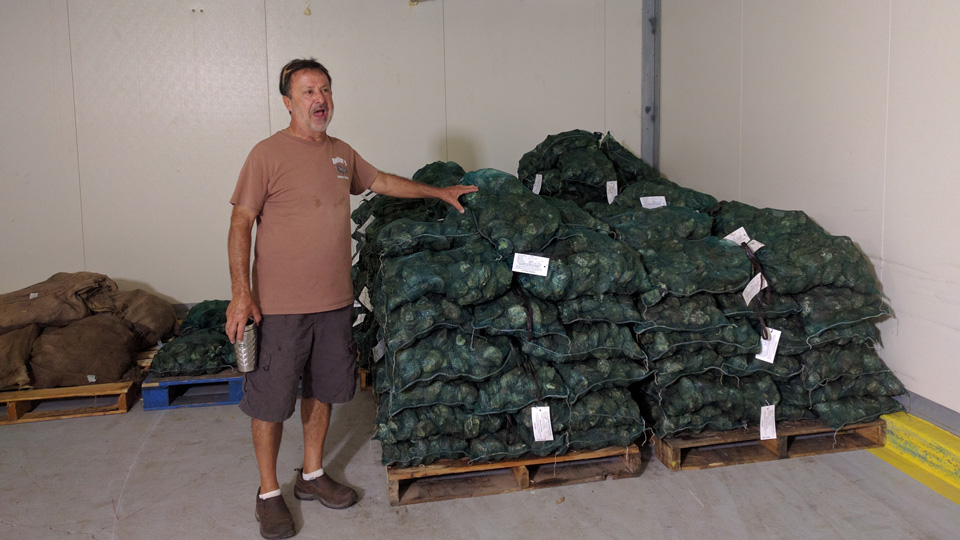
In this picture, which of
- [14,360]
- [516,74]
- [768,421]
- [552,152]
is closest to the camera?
[768,421]

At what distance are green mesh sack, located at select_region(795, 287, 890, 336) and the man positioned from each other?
2.45 meters

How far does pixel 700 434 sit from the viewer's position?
3.85m

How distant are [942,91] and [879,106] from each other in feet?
1.35

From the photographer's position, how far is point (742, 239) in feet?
13.3

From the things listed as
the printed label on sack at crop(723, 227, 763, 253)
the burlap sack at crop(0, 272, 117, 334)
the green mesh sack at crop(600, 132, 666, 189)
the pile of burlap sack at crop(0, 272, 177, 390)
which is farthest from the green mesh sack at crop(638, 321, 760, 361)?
the burlap sack at crop(0, 272, 117, 334)

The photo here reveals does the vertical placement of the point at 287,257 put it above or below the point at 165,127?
below

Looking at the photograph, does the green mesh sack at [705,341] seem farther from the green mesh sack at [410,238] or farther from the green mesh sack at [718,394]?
the green mesh sack at [410,238]

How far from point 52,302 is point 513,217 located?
3799 millimetres

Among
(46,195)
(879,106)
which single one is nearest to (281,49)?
(46,195)

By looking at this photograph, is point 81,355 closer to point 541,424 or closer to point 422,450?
point 422,450

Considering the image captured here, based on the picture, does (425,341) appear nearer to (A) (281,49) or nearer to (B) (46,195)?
(A) (281,49)

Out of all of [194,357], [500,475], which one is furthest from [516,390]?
[194,357]

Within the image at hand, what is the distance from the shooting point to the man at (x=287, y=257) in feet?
10.5

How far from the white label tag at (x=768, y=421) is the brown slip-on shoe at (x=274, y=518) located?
8.03 feet
